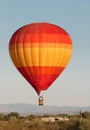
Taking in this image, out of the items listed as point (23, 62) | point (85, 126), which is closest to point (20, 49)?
point (23, 62)

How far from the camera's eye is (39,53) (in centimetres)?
4291

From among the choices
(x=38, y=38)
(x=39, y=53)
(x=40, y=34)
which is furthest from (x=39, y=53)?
(x=40, y=34)

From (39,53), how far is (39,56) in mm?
291

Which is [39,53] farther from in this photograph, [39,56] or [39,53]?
[39,56]

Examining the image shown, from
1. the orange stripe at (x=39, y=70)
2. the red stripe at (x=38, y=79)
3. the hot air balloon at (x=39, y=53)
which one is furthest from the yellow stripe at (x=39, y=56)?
the red stripe at (x=38, y=79)

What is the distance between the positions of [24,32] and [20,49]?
5.66 ft

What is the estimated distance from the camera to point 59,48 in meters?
43.5

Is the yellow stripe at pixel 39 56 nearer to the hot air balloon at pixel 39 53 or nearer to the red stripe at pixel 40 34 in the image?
the hot air balloon at pixel 39 53

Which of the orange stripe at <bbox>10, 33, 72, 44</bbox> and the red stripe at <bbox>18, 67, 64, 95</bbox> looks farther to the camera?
the red stripe at <bbox>18, 67, 64, 95</bbox>

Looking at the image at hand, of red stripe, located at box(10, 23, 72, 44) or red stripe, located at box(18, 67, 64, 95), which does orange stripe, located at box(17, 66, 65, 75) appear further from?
red stripe, located at box(10, 23, 72, 44)

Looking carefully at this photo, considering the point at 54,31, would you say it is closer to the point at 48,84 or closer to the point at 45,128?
the point at 48,84

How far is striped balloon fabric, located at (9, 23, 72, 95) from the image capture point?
43.1 meters

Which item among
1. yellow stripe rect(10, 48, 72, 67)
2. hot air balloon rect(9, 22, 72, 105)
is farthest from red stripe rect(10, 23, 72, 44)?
yellow stripe rect(10, 48, 72, 67)

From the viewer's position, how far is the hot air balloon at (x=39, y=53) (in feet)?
141
